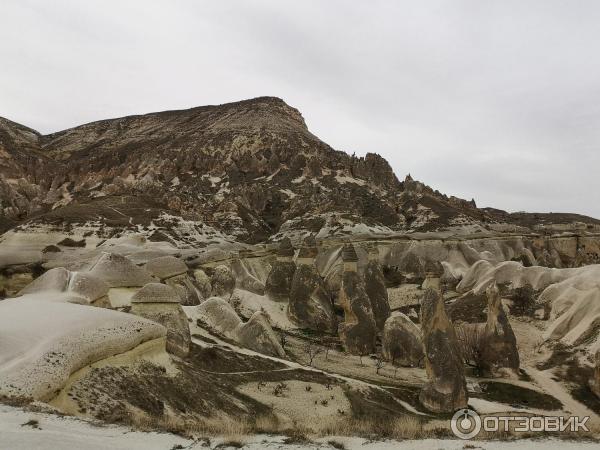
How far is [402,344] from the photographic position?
25531 millimetres

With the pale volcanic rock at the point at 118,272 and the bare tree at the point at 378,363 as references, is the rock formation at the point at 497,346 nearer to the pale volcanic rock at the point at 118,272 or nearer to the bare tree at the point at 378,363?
the bare tree at the point at 378,363

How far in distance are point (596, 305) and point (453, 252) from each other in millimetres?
28559

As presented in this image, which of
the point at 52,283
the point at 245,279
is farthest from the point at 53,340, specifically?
the point at 245,279

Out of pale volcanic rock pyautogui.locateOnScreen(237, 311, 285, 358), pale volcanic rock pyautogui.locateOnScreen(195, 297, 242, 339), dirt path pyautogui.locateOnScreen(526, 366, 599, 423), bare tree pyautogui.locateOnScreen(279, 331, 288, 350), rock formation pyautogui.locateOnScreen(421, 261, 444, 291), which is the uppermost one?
rock formation pyautogui.locateOnScreen(421, 261, 444, 291)

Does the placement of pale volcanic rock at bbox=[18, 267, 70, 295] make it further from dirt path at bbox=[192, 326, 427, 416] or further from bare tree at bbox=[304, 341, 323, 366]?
bare tree at bbox=[304, 341, 323, 366]

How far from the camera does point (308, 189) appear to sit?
83.1 meters

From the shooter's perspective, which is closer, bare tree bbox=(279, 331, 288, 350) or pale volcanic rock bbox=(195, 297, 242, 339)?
pale volcanic rock bbox=(195, 297, 242, 339)

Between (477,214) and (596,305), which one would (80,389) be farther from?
(477,214)

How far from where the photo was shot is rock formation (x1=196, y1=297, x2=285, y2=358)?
23.4m

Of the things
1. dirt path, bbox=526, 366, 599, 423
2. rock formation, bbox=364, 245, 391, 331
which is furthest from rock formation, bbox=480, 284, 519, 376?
rock formation, bbox=364, 245, 391, 331

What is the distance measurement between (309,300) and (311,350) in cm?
614

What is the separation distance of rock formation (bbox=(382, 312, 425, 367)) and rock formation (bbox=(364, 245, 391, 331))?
4620 millimetres

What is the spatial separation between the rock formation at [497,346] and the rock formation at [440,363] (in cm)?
714

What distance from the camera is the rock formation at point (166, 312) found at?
1798cm
